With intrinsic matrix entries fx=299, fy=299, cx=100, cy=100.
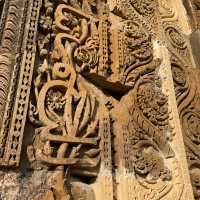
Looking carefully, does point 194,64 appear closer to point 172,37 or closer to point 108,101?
point 172,37

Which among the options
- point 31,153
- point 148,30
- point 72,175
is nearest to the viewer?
point 31,153

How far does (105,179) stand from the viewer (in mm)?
1788

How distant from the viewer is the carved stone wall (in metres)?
1.66

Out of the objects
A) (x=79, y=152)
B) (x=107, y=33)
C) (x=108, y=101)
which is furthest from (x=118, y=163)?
(x=107, y=33)

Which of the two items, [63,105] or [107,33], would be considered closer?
[63,105]

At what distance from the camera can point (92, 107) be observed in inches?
78.7

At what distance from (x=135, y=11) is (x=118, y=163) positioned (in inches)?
62.7

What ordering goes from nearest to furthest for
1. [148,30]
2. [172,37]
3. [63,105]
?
[63,105] → [148,30] → [172,37]

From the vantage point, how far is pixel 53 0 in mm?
2322

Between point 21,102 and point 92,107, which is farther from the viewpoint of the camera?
point 92,107

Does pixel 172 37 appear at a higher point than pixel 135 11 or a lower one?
lower

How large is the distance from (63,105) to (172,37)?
5.18ft

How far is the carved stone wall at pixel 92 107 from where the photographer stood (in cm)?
166

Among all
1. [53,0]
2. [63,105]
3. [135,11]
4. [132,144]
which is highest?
[135,11]
